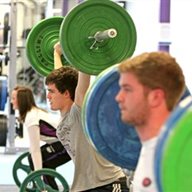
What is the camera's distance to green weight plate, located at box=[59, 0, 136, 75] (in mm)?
2695

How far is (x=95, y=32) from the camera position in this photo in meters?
2.77

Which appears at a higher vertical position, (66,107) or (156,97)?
(156,97)

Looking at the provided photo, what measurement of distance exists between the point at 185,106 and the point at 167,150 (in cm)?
13

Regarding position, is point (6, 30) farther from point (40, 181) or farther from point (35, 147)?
point (40, 181)

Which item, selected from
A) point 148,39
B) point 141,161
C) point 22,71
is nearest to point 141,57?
point 141,161

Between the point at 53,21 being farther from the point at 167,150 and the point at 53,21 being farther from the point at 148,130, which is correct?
the point at 167,150

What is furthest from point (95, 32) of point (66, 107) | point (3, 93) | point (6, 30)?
point (6, 30)

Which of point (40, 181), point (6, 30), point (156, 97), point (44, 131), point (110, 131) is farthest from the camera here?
point (6, 30)

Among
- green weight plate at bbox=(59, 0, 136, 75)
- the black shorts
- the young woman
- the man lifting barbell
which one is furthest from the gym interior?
the black shorts

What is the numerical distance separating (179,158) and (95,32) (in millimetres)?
1587

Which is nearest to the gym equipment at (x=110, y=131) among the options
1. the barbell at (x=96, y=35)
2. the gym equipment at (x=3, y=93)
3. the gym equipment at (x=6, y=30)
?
the barbell at (x=96, y=35)

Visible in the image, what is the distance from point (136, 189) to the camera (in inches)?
66.6

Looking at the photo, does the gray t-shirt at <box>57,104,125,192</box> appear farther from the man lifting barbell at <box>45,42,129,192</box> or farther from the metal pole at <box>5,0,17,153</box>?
the metal pole at <box>5,0,17,153</box>

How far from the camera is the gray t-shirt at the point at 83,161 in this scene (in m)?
2.85
